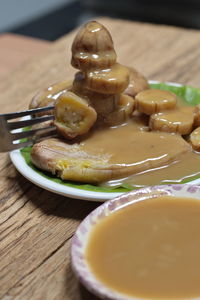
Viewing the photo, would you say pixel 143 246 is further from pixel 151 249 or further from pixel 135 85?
pixel 135 85

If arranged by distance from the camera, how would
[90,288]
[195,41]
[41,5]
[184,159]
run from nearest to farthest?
[90,288]
[184,159]
[195,41]
[41,5]

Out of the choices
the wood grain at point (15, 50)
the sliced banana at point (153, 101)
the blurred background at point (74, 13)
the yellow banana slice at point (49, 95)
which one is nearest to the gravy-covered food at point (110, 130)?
the sliced banana at point (153, 101)

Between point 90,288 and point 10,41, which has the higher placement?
point 90,288

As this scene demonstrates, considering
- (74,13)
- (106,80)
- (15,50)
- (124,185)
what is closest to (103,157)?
(124,185)

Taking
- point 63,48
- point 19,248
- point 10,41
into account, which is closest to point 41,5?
point 10,41

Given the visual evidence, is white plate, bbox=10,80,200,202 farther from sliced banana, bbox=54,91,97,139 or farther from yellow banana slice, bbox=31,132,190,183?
sliced banana, bbox=54,91,97,139

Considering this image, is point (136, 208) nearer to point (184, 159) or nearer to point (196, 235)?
point (196, 235)
